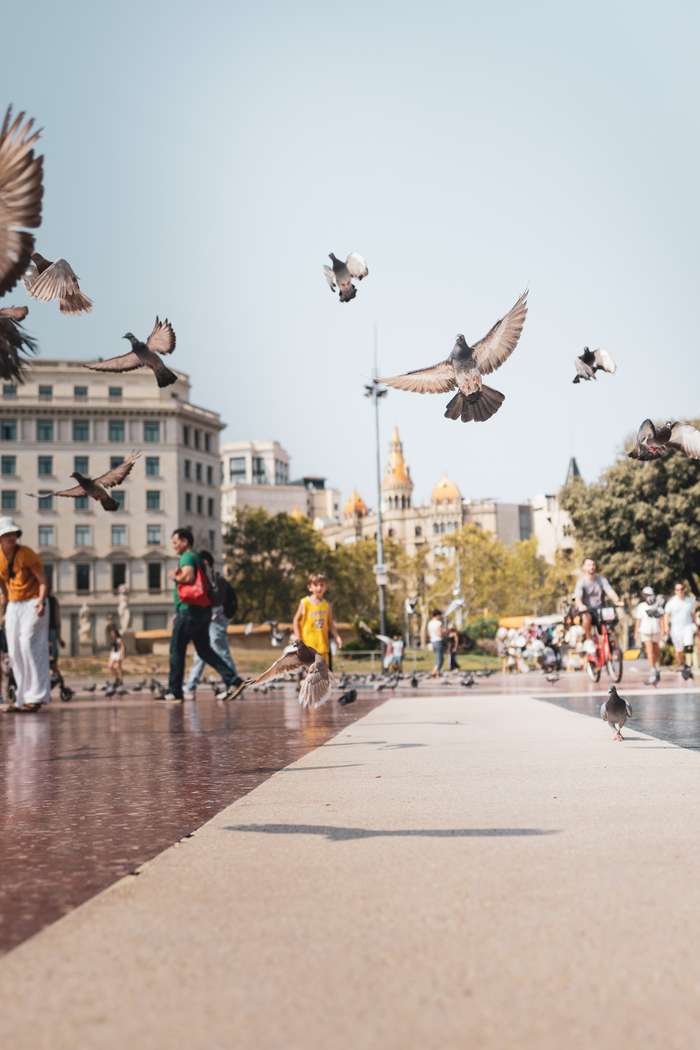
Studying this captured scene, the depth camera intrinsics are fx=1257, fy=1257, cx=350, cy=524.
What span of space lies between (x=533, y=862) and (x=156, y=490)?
96187 millimetres

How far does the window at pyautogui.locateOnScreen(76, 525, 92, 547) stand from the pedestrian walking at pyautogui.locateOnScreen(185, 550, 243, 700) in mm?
80140

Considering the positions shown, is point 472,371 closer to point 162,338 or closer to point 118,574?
point 162,338

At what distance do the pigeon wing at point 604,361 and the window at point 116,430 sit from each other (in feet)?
303

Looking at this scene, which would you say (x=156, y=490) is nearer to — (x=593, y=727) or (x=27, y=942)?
(x=593, y=727)

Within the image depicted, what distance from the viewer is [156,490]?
98.9 meters

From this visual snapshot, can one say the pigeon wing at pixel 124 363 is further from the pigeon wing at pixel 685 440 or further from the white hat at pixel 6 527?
the white hat at pixel 6 527

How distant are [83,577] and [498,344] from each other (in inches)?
3579

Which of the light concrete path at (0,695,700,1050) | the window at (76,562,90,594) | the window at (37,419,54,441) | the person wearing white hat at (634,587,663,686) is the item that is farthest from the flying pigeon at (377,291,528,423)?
the window at (37,419,54,441)

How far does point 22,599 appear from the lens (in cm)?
1270

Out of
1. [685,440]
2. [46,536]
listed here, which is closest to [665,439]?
[685,440]

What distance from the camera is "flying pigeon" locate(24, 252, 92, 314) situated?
269 inches

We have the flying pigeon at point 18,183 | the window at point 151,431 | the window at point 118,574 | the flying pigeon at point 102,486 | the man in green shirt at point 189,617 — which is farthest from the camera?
the window at point 151,431

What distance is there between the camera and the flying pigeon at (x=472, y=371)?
7809 mm

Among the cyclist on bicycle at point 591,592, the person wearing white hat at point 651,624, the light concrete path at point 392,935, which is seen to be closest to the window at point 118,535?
the person wearing white hat at point 651,624
